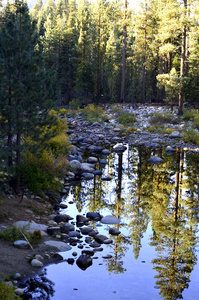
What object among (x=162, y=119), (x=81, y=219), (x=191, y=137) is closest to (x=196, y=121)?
(x=191, y=137)

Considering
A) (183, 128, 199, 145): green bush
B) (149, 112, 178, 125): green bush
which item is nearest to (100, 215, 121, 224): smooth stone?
(183, 128, 199, 145): green bush

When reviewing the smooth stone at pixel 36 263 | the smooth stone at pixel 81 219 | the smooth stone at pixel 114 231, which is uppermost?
the smooth stone at pixel 36 263

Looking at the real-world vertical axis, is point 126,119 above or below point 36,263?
above

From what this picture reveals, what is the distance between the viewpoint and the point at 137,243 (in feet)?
24.8

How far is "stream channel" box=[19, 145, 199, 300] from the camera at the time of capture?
564 cm

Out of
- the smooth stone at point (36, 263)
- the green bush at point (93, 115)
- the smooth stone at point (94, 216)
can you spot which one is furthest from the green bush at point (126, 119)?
the smooth stone at point (36, 263)

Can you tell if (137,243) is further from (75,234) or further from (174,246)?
(75,234)

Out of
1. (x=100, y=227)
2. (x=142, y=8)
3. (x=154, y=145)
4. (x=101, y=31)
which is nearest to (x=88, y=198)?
(x=100, y=227)

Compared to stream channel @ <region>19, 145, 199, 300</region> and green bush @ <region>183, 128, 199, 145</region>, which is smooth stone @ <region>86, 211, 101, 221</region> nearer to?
stream channel @ <region>19, 145, 199, 300</region>

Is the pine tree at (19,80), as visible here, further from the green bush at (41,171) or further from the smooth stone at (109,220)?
the smooth stone at (109,220)

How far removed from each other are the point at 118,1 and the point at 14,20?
25762 mm

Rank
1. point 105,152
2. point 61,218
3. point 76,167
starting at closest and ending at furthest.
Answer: point 61,218, point 76,167, point 105,152

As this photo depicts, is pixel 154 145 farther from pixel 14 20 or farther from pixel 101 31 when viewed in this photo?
pixel 101 31

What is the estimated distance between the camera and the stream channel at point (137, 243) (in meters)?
5.64
